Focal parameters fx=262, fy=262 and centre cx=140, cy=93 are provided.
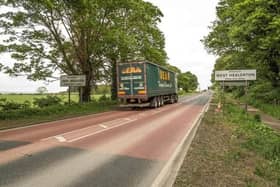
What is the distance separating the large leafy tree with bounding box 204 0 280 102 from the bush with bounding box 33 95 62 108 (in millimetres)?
15981

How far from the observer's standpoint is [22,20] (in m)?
21.4

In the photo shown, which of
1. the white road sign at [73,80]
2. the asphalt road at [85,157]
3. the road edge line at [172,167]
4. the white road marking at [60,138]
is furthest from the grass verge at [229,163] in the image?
the white road sign at [73,80]

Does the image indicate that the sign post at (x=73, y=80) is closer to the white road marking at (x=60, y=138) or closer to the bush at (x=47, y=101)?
the bush at (x=47, y=101)

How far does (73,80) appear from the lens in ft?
70.7

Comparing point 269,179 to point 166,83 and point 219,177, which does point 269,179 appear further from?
point 166,83

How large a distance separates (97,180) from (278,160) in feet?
17.7

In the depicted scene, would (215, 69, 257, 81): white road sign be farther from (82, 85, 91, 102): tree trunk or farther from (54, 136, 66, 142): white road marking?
(54, 136, 66, 142): white road marking

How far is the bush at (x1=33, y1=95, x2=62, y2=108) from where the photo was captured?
2144 cm

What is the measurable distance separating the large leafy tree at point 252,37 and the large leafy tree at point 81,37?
329 inches

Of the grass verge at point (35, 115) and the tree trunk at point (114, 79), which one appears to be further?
the tree trunk at point (114, 79)

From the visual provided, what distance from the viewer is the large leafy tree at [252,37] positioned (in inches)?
764

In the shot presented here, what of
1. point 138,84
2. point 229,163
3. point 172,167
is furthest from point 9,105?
point 229,163

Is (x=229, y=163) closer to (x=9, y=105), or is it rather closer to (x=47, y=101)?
→ (x=9, y=105)

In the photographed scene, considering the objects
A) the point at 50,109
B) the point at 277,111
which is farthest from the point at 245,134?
the point at 50,109
